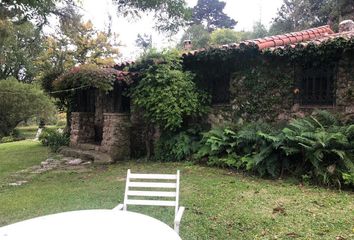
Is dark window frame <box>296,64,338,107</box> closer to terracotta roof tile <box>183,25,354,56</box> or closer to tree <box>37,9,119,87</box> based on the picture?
terracotta roof tile <box>183,25,354,56</box>

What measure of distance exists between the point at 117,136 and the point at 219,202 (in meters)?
5.44

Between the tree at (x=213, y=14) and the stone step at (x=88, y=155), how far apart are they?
2689cm

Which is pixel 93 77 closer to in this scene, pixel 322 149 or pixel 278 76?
pixel 278 76

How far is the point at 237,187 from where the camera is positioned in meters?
6.33

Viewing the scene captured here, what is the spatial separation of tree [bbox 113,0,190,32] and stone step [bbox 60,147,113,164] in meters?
4.41

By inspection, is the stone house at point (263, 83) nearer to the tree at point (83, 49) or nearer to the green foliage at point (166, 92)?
the green foliage at point (166, 92)

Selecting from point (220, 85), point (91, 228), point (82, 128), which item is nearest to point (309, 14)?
point (220, 85)

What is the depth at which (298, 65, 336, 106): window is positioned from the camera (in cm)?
807

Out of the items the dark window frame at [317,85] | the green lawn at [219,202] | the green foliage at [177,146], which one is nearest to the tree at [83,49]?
the green foliage at [177,146]

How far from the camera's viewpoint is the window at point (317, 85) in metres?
8.07

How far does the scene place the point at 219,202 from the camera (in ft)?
17.9

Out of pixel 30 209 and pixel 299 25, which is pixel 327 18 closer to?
pixel 299 25

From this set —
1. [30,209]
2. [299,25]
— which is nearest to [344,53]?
[30,209]

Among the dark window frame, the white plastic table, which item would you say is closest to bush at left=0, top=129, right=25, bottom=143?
the dark window frame
